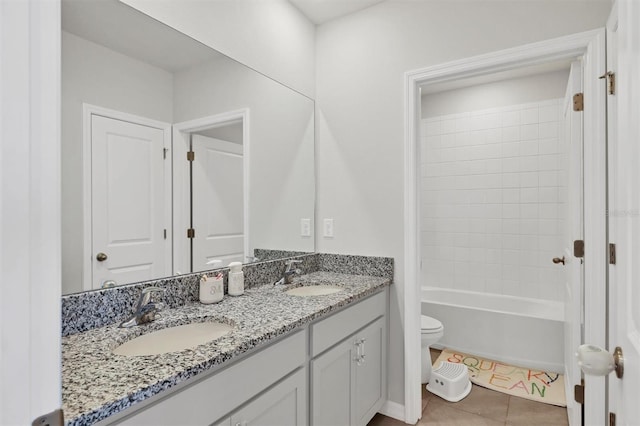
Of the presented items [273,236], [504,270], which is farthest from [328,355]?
[504,270]

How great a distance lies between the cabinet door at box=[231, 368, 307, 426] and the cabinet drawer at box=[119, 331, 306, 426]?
30mm

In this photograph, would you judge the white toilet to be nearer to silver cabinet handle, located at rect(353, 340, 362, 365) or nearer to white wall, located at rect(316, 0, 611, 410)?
white wall, located at rect(316, 0, 611, 410)

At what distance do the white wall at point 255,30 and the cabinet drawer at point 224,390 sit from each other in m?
1.40

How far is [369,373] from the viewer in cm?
195

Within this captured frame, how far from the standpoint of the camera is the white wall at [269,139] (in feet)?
5.65

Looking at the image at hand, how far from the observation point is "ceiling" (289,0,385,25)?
222 cm

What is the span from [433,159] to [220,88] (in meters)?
2.62

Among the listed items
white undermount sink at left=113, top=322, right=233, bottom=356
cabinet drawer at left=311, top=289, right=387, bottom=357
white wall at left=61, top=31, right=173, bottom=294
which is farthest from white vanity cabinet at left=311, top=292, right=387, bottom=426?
white wall at left=61, top=31, right=173, bottom=294

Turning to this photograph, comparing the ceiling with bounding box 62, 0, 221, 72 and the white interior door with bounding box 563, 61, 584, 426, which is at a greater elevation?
the ceiling with bounding box 62, 0, 221, 72

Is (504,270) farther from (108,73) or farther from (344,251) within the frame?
(108,73)
